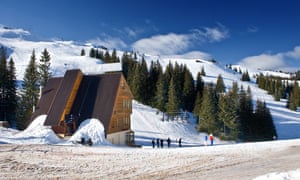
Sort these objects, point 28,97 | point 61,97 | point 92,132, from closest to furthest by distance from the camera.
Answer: point 92,132, point 61,97, point 28,97

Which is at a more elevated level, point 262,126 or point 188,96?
point 188,96

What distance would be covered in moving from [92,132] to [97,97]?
225 inches

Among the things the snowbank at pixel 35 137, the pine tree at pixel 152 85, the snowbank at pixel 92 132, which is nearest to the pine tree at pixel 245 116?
the pine tree at pixel 152 85

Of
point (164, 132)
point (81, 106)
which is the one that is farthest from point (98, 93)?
point (164, 132)

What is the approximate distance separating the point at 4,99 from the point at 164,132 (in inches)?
1208

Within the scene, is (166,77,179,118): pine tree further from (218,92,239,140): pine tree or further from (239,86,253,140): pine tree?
(239,86,253,140): pine tree

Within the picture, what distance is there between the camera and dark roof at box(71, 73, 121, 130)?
3159 centimetres

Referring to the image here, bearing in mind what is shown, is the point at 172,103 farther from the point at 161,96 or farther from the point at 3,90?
the point at 3,90

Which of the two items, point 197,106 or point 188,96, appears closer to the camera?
point 197,106

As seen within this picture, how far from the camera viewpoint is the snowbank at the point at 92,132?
27.5 metres

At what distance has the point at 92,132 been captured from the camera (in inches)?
1151

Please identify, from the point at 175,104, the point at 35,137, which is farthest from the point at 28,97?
the point at 175,104

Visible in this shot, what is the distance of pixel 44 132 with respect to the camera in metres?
27.4

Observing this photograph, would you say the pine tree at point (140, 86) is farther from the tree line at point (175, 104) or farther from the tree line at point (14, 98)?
the tree line at point (14, 98)
